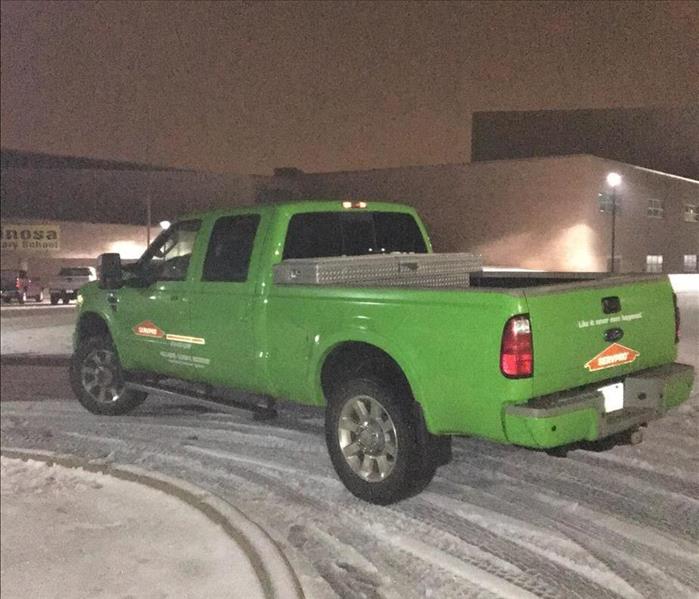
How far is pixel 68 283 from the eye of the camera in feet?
95.6

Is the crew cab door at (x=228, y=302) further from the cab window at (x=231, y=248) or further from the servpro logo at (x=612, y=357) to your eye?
the servpro logo at (x=612, y=357)

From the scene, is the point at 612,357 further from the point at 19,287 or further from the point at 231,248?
the point at 19,287

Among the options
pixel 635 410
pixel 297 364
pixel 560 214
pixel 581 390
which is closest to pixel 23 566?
pixel 297 364

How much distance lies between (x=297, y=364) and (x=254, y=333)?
484 millimetres

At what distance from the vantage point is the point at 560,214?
28.8 m

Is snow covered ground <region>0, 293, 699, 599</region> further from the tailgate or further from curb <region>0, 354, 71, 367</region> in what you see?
curb <region>0, 354, 71, 367</region>

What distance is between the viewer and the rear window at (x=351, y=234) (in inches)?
240

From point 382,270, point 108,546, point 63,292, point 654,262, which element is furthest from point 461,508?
point 63,292

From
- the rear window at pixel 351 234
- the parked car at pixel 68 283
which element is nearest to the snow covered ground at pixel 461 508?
the rear window at pixel 351 234

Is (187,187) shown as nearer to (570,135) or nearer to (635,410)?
(570,135)

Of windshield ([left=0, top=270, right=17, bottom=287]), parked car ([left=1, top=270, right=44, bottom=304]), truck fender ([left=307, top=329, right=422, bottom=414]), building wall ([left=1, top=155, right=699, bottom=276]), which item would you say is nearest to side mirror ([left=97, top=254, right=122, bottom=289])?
truck fender ([left=307, top=329, right=422, bottom=414])

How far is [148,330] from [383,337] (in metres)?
2.98

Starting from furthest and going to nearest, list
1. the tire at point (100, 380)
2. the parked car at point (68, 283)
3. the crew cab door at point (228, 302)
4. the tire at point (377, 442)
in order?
the parked car at point (68, 283)
the tire at point (100, 380)
the crew cab door at point (228, 302)
the tire at point (377, 442)

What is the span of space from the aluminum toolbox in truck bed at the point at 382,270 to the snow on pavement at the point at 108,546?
5.82 ft
